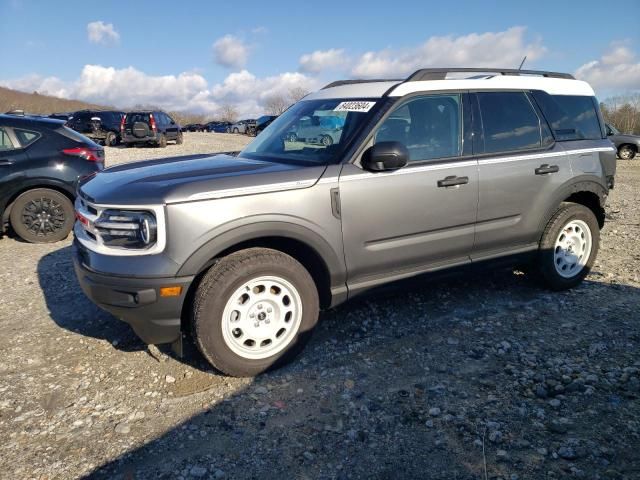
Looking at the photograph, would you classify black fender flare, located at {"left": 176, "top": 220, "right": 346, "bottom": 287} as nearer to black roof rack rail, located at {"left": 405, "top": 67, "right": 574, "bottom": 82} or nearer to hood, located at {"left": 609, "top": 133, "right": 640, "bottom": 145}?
black roof rack rail, located at {"left": 405, "top": 67, "right": 574, "bottom": 82}

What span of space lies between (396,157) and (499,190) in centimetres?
121

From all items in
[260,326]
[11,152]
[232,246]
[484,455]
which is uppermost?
[11,152]

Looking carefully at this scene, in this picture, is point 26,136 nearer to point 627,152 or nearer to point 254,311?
point 254,311

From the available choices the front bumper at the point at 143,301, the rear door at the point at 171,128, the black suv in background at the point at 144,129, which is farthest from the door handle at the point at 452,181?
the rear door at the point at 171,128

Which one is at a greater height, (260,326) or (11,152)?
(11,152)

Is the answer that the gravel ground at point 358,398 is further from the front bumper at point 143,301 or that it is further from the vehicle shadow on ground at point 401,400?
the front bumper at point 143,301

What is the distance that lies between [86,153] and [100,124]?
18.1 metres

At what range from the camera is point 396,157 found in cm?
338

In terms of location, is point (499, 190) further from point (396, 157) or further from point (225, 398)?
point (225, 398)

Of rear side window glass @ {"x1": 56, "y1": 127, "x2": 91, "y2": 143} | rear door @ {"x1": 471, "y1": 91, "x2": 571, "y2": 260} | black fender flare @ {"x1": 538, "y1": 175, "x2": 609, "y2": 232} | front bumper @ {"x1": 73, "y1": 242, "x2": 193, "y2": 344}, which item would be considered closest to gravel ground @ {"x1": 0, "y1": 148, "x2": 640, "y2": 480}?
front bumper @ {"x1": 73, "y1": 242, "x2": 193, "y2": 344}

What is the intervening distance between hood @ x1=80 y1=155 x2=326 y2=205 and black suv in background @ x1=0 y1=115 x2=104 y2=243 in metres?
3.34

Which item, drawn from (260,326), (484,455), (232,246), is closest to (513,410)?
(484,455)

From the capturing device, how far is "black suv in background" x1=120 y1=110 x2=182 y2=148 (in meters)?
20.7

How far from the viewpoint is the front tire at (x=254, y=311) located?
309 centimetres
